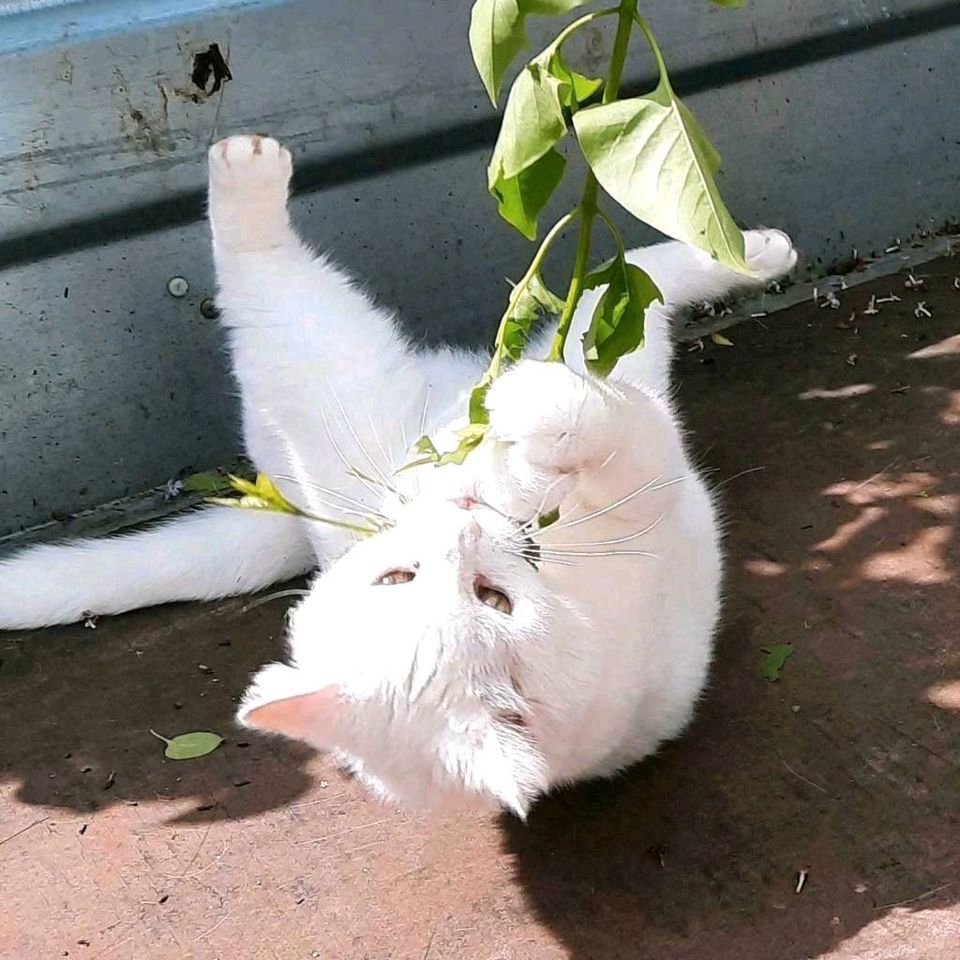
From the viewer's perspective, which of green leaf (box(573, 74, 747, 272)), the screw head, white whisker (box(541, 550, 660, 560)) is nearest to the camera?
green leaf (box(573, 74, 747, 272))

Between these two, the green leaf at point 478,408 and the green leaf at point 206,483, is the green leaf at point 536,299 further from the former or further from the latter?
the green leaf at point 206,483

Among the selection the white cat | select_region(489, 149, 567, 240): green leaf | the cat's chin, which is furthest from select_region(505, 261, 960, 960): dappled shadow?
select_region(489, 149, 567, 240): green leaf

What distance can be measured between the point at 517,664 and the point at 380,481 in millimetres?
487

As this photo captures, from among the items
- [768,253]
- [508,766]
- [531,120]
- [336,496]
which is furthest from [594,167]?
[768,253]

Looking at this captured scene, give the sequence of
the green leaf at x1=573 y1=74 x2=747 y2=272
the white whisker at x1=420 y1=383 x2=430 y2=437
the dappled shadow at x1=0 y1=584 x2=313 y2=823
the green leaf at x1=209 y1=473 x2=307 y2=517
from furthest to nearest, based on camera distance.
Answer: the white whisker at x1=420 y1=383 x2=430 y2=437
the dappled shadow at x1=0 y1=584 x2=313 y2=823
the green leaf at x1=209 y1=473 x2=307 y2=517
the green leaf at x1=573 y1=74 x2=747 y2=272

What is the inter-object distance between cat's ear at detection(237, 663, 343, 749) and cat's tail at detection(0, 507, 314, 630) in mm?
810

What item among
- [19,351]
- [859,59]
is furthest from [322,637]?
[859,59]

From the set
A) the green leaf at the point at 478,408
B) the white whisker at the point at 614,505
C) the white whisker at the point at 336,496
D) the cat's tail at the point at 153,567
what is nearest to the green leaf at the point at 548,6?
the green leaf at the point at 478,408

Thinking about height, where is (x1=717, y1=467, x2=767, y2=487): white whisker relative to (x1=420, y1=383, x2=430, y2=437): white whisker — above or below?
below

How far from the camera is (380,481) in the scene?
2139 mm

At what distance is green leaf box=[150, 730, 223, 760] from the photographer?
7.72 ft

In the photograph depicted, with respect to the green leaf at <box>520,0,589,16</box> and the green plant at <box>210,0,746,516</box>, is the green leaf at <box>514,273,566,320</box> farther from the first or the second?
the green leaf at <box>520,0,589,16</box>

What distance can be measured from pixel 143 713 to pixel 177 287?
992mm

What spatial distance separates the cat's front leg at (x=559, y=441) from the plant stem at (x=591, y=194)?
0.25 feet
